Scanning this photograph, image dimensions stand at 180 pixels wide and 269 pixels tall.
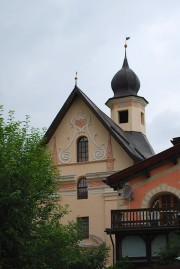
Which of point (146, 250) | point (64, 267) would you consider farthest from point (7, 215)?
point (146, 250)

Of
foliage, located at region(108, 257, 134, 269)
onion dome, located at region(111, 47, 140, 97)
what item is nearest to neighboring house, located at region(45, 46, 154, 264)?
onion dome, located at region(111, 47, 140, 97)

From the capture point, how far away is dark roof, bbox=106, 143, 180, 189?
3002cm

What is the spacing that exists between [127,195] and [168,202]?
7.15 feet

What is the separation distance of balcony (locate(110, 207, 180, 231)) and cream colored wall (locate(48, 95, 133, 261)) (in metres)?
7.67

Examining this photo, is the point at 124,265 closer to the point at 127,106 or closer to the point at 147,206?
the point at 147,206

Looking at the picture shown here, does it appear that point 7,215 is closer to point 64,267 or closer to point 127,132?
point 64,267

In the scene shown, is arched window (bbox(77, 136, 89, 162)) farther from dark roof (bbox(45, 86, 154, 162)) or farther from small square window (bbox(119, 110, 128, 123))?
small square window (bbox(119, 110, 128, 123))

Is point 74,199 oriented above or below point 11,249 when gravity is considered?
above

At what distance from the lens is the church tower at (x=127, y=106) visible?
44.8m

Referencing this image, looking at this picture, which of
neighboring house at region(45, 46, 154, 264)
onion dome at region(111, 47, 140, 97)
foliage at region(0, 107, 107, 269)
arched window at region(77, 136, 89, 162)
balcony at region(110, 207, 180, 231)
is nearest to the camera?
foliage at region(0, 107, 107, 269)

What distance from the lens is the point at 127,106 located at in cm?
4503

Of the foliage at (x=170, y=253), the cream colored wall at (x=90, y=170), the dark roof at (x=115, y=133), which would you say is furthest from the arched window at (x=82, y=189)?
the foliage at (x=170, y=253)

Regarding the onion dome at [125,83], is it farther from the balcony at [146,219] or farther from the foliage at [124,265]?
the foliage at [124,265]

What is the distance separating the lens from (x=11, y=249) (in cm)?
2352
